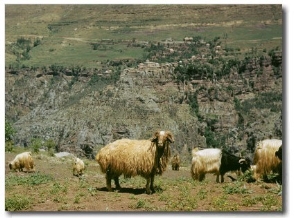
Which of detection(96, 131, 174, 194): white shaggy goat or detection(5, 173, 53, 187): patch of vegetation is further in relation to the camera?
detection(5, 173, 53, 187): patch of vegetation

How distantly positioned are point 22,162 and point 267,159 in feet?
16.2

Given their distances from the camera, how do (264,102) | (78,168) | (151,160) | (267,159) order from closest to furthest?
1. (151,160)
2. (267,159)
3. (78,168)
4. (264,102)

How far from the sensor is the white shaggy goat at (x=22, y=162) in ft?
36.3

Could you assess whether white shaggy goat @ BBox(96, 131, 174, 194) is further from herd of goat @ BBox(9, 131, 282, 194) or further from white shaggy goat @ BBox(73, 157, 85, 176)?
white shaggy goat @ BBox(73, 157, 85, 176)

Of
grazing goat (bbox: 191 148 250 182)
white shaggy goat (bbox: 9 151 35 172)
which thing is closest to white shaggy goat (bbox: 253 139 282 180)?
grazing goat (bbox: 191 148 250 182)

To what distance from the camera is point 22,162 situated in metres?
11.4

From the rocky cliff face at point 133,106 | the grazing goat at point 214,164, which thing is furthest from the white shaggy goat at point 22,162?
the grazing goat at point 214,164

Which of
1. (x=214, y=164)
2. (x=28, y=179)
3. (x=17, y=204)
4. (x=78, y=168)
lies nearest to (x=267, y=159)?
(x=214, y=164)

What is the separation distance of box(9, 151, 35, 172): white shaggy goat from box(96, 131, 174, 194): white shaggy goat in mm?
2173

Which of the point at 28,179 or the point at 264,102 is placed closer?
the point at 28,179

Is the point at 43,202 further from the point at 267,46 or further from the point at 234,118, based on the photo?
the point at 234,118

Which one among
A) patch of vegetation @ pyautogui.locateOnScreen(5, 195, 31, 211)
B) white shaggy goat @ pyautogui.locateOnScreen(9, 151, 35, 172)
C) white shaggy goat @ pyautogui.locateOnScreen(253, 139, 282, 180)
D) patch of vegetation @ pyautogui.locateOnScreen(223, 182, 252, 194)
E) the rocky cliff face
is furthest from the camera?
the rocky cliff face

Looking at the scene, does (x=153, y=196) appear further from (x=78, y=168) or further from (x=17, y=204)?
(x=78, y=168)

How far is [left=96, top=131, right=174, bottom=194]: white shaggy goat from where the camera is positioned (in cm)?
957
